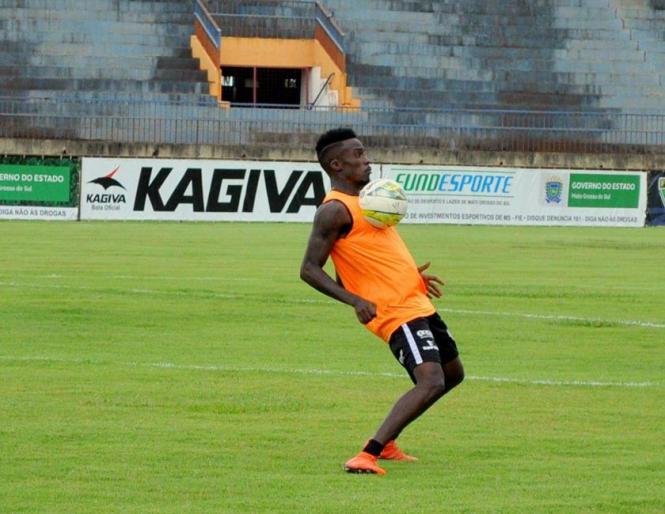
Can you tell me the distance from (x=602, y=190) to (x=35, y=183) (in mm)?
14346

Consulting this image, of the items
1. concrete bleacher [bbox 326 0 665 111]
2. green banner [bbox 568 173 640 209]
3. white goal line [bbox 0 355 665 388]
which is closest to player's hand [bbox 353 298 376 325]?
white goal line [bbox 0 355 665 388]

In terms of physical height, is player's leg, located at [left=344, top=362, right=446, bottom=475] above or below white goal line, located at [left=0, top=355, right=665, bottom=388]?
above

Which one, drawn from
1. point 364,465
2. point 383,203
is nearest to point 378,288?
point 383,203

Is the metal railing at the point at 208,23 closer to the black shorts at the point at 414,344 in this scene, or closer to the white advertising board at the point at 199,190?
the white advertising board at the point at 199,190

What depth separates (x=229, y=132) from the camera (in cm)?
4416

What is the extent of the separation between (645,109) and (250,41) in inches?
489

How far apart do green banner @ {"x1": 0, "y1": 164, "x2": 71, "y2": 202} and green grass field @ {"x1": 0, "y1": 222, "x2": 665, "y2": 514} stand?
13819 millimetres

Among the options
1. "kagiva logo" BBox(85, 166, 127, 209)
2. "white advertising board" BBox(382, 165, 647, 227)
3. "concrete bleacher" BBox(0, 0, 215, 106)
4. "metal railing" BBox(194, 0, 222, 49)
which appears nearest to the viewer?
"kagiva logo" BBox(85, 166, 127, 209)

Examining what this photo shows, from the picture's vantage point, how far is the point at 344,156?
30.2 feet

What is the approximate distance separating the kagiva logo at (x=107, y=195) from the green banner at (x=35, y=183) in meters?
0.59

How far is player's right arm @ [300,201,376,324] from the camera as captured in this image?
9031 mm

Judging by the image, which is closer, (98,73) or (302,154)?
(302,154)

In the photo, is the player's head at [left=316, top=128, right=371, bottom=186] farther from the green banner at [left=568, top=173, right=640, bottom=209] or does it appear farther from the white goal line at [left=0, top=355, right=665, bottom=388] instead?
the green banner at [left=568, top=173, right=640, bottom=209]

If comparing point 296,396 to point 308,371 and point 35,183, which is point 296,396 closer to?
point 308,371
